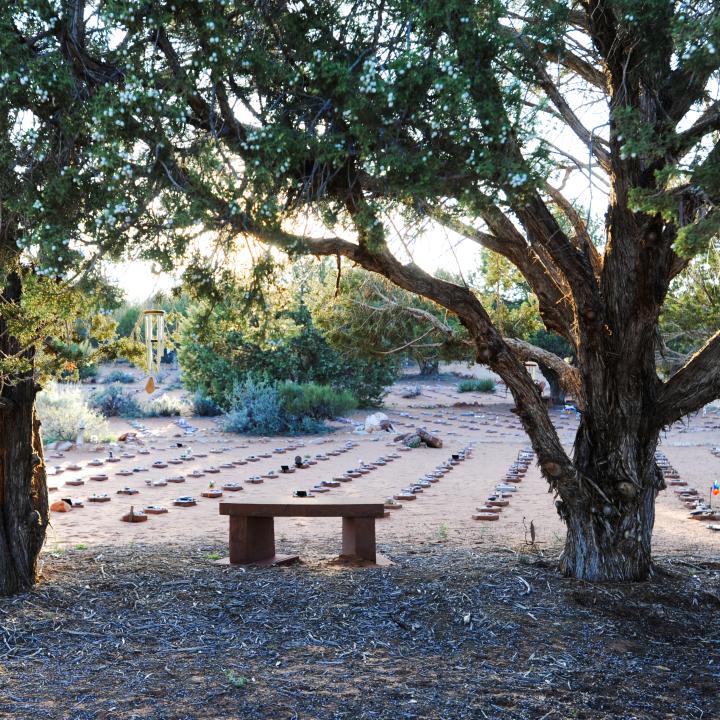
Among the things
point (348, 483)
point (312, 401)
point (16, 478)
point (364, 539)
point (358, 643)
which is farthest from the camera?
point (312, 401)

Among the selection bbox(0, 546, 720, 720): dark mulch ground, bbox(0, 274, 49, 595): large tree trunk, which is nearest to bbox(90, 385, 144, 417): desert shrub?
bbox(0, 546, 720, 720): dark mulch ground

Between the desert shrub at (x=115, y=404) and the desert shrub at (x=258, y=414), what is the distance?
4.03 meters

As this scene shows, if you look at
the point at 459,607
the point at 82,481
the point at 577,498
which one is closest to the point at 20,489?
the point at 459,607

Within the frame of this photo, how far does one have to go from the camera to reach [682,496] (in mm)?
11812

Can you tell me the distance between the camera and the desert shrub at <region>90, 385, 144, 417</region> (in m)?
24.6

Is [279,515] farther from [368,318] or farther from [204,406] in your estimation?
[204,406]

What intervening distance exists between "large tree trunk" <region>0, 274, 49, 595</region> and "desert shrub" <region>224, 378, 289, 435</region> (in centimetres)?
1548

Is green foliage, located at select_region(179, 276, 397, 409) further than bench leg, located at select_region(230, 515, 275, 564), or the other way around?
green foliage, located at select_region(179, 276, 397, 409)

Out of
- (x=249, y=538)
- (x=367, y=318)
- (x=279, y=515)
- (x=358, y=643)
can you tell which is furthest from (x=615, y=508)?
(x=367, y=318)

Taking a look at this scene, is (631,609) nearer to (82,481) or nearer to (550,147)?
(550,147)

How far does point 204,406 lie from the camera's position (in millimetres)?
25062

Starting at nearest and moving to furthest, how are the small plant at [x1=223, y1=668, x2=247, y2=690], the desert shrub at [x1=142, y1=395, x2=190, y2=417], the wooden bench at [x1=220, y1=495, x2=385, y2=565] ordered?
the small plant at [x1=223, y1=668, x2=247, y2=690] < the wooden bench at [x1=220, y1=495, x2=385, y2=565] < the desert shrub at [x1=142, y1=395, x2=190, y2=417]

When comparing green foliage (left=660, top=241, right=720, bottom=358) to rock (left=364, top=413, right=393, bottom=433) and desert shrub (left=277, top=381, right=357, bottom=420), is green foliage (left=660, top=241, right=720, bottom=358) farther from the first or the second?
desert shrub (left=277, top=381, right=357, bottom=420)

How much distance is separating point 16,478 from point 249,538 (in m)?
1.84
